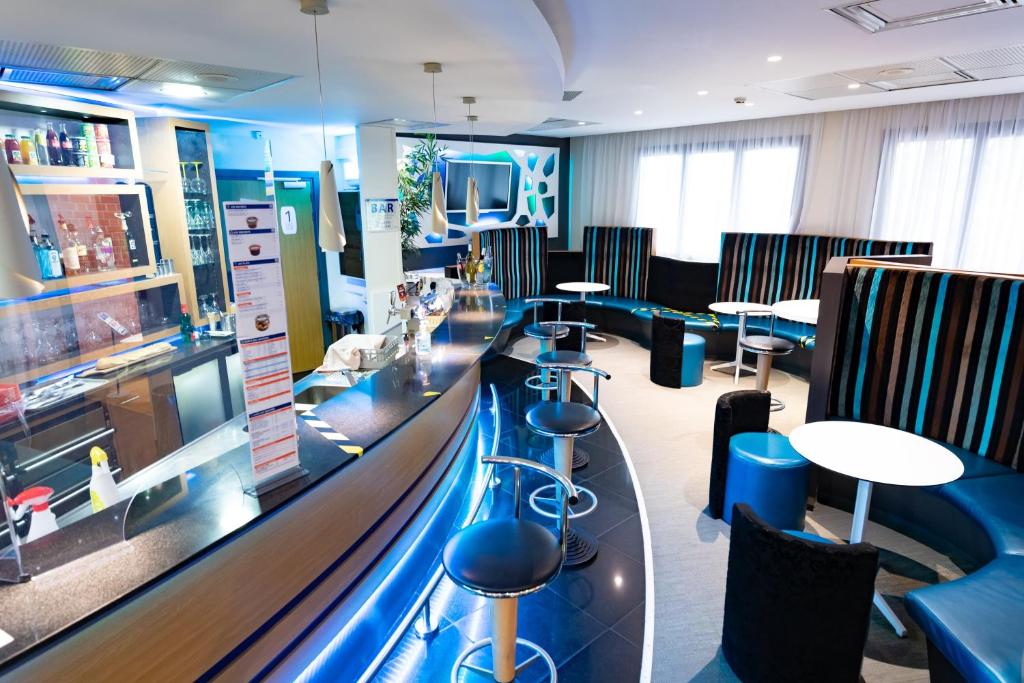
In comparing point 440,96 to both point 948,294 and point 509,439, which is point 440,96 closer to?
point 509,439

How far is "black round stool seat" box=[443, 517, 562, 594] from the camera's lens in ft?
5.74

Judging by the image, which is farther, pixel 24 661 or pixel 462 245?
pixel 462 245

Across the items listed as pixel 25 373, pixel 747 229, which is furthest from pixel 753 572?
pixel 747 229

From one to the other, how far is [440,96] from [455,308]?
5.49 feet

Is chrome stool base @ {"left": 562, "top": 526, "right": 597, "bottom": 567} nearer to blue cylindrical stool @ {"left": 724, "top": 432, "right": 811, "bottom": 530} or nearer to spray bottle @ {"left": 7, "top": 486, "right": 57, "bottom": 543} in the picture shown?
blue cylindrical stool @ {"left": 724, "top": 432, "right": 811, "bottom": 530}

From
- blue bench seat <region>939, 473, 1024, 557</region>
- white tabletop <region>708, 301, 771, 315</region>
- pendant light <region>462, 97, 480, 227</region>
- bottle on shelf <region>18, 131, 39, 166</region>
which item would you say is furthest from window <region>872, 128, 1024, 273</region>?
bottle on shelf <region>18, 131, 39, 166</region>

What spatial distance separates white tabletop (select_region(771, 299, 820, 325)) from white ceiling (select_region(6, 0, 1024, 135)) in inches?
75.7

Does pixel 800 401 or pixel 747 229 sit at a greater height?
pixel 747 229

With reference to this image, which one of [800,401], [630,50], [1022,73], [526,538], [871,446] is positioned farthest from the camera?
[800,401]

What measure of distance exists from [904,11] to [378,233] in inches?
187

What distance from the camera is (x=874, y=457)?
255 cm

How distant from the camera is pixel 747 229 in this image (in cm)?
739

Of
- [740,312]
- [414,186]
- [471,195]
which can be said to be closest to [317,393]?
[471,195]

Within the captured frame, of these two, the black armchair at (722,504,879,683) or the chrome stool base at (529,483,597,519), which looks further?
the chrome stool base at (529,483,597,519)
